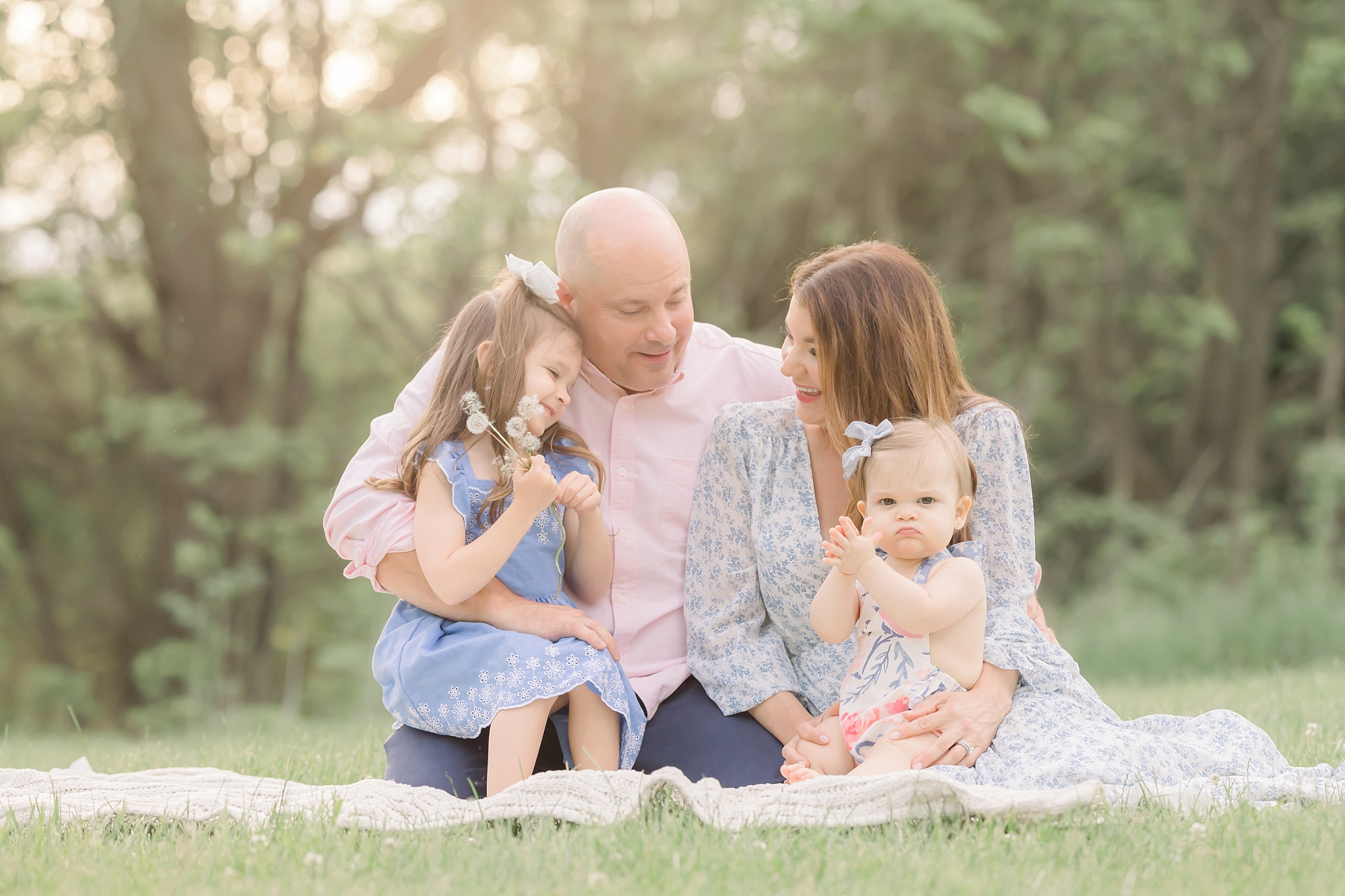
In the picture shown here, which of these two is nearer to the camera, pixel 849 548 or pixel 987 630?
pixel 849 548

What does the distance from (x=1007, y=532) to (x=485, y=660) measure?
4.04ft

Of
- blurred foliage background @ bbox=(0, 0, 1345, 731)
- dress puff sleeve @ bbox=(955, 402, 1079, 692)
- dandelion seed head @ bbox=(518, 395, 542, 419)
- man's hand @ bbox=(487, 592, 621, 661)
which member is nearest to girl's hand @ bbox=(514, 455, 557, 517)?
dandelion seed head @ bbox=(518, 395, 542, 419)

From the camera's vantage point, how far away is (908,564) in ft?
8.68

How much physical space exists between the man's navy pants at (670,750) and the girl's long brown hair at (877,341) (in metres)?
0.61

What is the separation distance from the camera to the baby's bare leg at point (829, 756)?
8.68 feet

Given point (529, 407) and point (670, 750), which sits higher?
point (529, 407)

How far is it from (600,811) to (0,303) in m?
9.26

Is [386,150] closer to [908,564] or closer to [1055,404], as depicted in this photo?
[1055,404]

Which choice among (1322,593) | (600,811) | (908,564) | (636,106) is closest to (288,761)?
(600,811)

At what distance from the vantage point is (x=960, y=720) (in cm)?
253

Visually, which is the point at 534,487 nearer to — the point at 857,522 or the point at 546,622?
the point at 546,622

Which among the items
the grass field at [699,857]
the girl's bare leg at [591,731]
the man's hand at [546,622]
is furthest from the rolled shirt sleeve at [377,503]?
the grass field at [699,857]

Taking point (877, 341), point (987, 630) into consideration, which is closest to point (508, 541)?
point (877, 341)

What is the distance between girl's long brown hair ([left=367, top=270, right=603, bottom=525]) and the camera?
2799mm
